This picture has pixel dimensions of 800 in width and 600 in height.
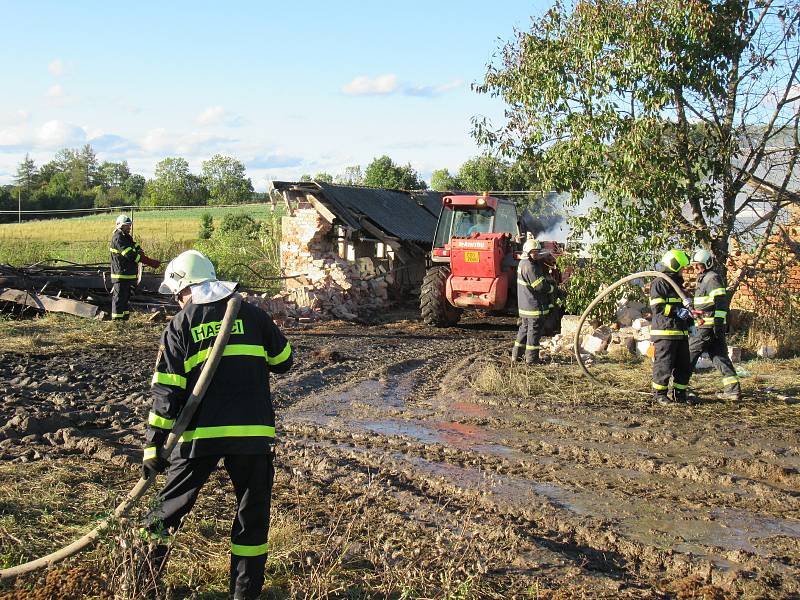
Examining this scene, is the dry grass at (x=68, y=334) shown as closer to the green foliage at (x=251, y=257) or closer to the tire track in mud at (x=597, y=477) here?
Result: the tire track in mud at (x=597, y=477)

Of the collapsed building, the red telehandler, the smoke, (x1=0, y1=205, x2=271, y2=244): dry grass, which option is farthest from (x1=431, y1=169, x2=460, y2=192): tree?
the red telehandler

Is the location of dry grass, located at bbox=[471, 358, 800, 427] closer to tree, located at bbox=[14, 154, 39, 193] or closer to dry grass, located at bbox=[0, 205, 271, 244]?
dry grass, located at bbox=[0, 205, 271, 244]

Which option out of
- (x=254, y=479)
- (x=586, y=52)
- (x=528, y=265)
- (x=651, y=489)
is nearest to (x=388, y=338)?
(x=528, y=265)

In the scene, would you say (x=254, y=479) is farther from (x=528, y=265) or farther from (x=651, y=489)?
(x=528, y=265)

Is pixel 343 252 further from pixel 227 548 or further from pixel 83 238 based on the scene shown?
pixel 83 238

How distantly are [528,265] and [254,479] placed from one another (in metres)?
7.64

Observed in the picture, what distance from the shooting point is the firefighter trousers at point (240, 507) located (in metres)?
4.05

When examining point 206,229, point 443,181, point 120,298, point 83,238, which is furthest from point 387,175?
point 120,298

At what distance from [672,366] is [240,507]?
6284mm

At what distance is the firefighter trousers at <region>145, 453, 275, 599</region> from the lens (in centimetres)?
405

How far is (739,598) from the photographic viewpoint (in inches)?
172

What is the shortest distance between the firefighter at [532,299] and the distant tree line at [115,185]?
44.2 metres

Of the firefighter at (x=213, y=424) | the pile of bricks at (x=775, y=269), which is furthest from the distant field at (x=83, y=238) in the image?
the firefighter at (x=213, y=424)

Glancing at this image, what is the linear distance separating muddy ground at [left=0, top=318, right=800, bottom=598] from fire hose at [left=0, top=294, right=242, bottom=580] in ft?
5.34
